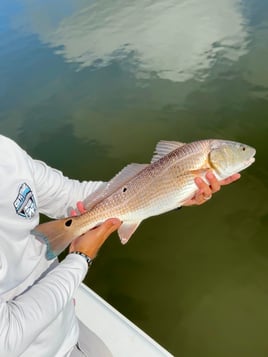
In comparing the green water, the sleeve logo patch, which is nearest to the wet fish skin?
the sleeve logo patch

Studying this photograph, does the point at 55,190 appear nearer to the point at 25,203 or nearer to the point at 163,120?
the point at 25,203

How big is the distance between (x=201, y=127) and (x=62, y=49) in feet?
10.9

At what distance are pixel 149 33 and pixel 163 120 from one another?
253 centimetres

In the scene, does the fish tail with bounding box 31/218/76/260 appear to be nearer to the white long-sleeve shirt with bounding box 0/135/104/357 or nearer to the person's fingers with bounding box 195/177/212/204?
the white long-sleeve shirt with bounding box 0/135/104/357

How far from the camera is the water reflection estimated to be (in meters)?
5.35

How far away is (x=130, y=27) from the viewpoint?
6.80 meters

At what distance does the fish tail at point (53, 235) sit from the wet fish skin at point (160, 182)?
0.03 metres

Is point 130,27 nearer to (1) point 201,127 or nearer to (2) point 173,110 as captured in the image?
(2) point 173,110

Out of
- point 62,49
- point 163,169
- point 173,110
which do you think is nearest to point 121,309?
point 163,169

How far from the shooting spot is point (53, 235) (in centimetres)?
132

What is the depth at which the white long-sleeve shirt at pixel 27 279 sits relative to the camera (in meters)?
1.05

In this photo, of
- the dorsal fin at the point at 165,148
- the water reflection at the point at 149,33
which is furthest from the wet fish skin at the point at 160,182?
the water reflection at the point at 149,33

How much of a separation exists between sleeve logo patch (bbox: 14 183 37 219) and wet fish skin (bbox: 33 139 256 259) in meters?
0.16

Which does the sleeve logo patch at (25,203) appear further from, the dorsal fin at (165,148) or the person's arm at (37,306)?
the dorsal fin at (165,148)
